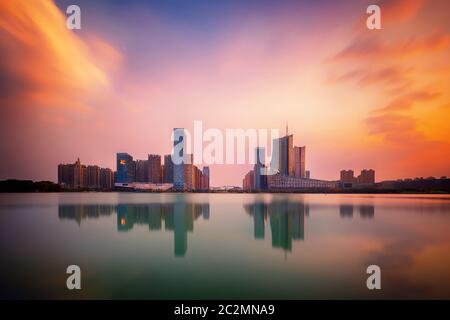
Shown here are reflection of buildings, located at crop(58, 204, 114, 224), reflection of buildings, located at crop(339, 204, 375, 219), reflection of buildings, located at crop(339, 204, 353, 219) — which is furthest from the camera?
reflection of buildings, located at crop(339, 204, 375, 219)

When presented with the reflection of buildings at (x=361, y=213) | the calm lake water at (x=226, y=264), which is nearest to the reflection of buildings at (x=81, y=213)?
the calm lake water at (x=226, y=264)

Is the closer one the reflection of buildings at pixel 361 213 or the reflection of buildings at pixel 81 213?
the reflection of buildings at pixel 81 213

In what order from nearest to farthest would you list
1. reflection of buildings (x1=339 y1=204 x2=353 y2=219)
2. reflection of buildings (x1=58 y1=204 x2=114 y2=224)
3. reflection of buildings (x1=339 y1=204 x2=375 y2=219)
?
reflection of buildings (x1=58 y1=204 x2=114 y2=224) → reflection of buildings (x1=339 y1=204 x2=353 y2=219) → reflection of buildings (x1=339 y1=204 x2=375 y2=219)

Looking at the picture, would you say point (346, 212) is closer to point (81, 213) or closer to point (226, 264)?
point (226, 264)

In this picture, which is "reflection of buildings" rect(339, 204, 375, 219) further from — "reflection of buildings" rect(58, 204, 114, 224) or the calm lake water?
"reflection of buildings" rect(58, 204, 114, 224)

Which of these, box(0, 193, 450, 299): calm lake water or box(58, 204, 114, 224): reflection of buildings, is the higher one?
box(0, 193, 450, 299): calm lake water

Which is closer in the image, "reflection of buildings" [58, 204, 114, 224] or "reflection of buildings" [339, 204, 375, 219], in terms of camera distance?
"reflection of buildings" [58, 204, 114, 224]

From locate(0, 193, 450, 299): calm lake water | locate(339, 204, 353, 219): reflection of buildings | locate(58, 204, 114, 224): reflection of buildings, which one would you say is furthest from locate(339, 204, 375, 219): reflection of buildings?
locate(58, 204, 114, 224): reflection of buildings

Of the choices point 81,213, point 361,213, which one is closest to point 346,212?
point 361,213

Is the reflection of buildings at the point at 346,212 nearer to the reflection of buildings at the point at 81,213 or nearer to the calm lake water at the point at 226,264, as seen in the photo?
the calm lake water at the point at 226,264
